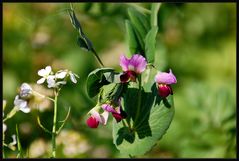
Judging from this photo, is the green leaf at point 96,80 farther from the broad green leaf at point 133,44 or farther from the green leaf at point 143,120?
the broad green leaf at point 133,44

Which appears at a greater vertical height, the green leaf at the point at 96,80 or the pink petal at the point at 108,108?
the green leaf at the point at 96,80

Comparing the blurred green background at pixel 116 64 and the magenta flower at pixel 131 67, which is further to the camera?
the blurred green background at pixel 116 64

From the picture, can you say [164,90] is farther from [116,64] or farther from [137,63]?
[116,64]

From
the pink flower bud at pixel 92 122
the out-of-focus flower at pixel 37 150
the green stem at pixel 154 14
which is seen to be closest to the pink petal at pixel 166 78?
the pink flower bud at pixel 92 122

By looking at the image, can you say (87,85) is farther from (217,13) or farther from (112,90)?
(217,13)

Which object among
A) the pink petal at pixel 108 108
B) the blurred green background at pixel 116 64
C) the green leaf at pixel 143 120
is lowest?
the blurred green background at pixel 116 64

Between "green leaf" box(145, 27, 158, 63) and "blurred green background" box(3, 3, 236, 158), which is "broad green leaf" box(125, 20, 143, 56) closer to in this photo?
"green leaf" box(145, 27, 158, 63)
